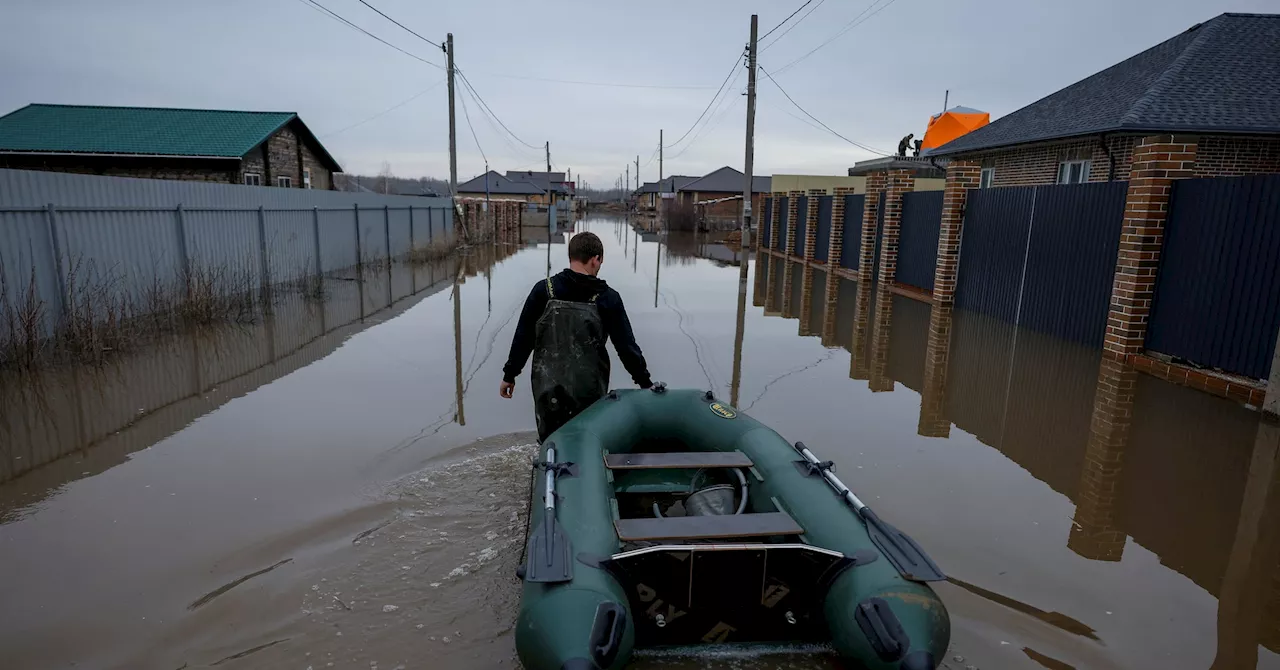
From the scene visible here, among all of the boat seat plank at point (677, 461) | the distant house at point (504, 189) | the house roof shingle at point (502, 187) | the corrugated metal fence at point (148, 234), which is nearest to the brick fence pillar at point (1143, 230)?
the boat seat plank at point (677, 461)

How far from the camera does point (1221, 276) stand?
6.02m

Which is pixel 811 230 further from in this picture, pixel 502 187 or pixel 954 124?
pixel 502 187

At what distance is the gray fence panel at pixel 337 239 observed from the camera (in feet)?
46.2

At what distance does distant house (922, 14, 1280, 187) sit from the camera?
39.1 ft

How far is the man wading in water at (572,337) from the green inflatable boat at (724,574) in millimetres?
610

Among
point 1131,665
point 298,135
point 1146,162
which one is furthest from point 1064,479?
point 298,135

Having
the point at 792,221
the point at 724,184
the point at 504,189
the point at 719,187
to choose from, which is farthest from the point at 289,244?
the point at 504,189

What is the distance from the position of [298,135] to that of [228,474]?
21.8 m

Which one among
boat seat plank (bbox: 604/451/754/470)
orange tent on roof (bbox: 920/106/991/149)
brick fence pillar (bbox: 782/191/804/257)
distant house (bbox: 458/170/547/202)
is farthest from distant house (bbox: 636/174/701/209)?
boat seat plank (bbox: 604/451/754/470)

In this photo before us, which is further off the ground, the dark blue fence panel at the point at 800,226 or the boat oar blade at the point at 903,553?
the dark blue fence panel at the point at 800,226

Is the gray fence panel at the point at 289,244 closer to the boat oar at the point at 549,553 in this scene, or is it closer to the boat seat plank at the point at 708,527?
the boat oar at the point at 549,553

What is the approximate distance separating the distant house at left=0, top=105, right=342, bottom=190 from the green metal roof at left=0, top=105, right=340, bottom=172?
0.08ft

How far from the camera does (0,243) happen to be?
634cm

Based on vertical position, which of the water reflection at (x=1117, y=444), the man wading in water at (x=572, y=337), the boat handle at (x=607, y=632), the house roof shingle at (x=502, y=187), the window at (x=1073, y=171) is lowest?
the water reflection at (x=1117, y=444)
